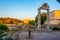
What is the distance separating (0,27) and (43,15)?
47.1 m

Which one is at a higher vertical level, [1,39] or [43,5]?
[43,5]

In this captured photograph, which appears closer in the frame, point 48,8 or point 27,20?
point 48,8

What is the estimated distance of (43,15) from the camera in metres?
67.0

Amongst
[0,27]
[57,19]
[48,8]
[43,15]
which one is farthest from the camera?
[43,15]

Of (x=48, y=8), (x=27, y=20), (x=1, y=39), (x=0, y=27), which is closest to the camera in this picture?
(x=1, y=39)

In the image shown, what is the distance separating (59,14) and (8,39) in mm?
58169

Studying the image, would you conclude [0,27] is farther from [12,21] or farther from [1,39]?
[12,21]

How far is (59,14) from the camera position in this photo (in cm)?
6438

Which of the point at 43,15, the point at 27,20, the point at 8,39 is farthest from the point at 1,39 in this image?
the point at 43,15

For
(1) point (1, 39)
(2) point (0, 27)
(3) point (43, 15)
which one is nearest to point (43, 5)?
(2) point (0, 27)

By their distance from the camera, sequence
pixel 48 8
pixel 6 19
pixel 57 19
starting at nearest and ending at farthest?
1. pixel 48 8
2. pixel 6 19
3. pixel 57 19

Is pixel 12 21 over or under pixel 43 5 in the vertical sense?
under

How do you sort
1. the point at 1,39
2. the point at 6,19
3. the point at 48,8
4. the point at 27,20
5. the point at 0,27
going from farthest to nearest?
the point at 27,20 → the point at 6,19 → the point at 48,8 → the point at 0,27 → the point at 1,39

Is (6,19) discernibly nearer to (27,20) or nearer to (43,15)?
(27,20)
